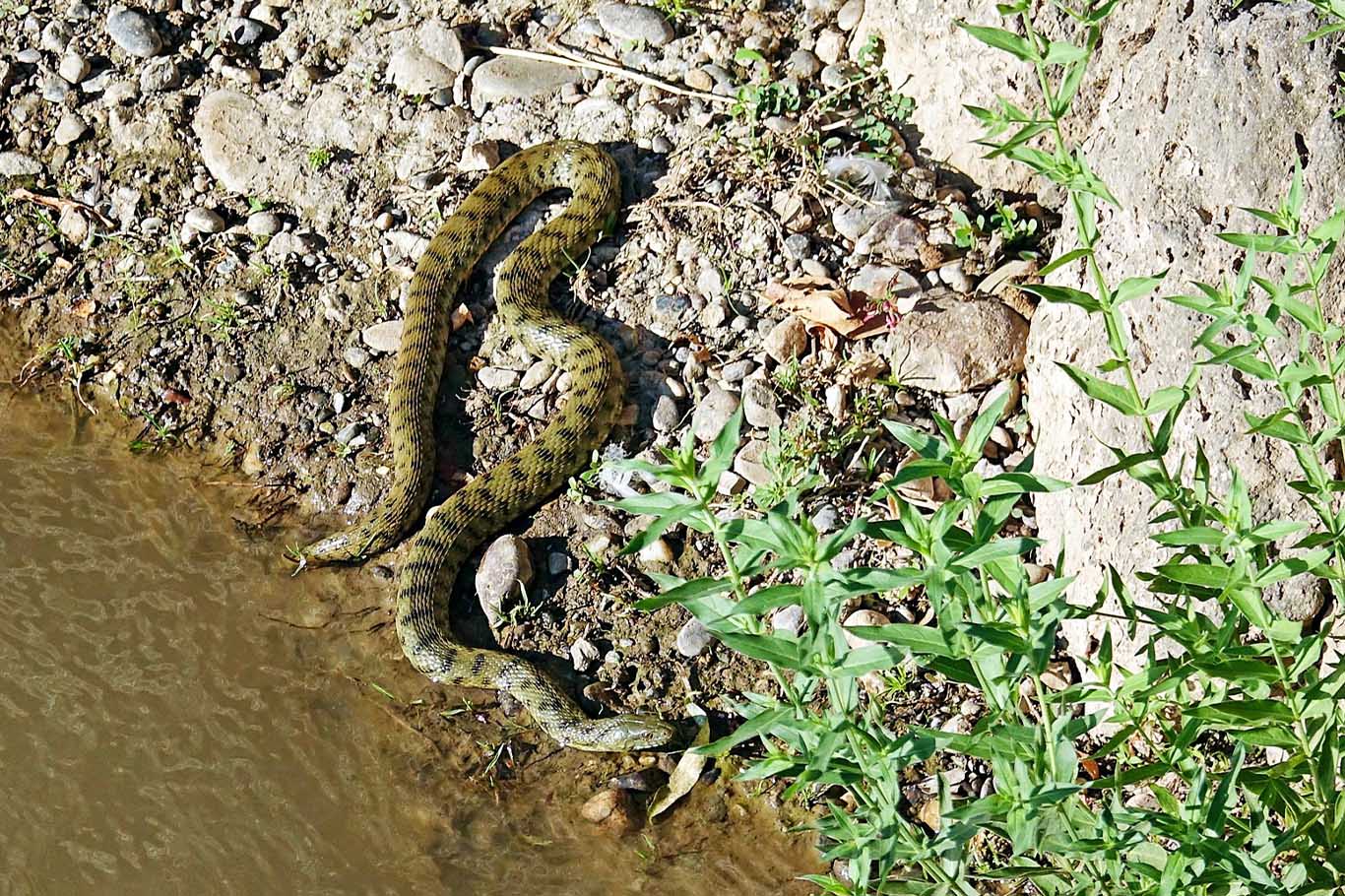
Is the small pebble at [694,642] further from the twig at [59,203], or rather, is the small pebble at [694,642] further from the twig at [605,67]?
the twig at [59,203]

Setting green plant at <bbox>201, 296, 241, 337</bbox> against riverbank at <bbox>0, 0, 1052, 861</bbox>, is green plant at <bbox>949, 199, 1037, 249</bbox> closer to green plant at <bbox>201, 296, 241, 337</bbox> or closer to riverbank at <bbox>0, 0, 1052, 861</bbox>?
riverbank at <bbox>0, 0, 1052, 861</bbox>

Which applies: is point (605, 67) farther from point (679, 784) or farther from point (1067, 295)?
point (1067, 295)

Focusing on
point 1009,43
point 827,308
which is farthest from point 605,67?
point 1009,43

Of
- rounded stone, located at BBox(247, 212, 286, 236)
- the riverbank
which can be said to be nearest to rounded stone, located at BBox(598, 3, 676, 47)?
the riverbank

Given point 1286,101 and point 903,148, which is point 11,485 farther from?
point 1286,101

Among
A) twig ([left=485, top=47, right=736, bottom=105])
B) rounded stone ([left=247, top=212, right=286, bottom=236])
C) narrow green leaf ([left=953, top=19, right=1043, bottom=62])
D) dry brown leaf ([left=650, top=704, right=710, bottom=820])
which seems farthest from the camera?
rounded stone ([left=247, top=212, right=286, bottom=236])

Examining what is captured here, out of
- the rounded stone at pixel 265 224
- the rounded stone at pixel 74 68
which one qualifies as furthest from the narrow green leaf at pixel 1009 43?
the rounded stone at pixel 74 68
